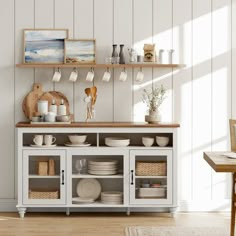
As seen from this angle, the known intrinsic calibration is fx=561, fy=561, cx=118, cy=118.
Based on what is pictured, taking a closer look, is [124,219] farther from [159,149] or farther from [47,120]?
[47,120]

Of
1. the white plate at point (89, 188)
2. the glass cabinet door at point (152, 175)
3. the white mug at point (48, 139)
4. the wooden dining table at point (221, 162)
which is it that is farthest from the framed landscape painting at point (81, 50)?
the wooden dining table at point (221, 162)

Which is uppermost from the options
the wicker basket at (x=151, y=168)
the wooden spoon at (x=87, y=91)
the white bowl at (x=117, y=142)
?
the wooden spoon at (x=87, y=91)

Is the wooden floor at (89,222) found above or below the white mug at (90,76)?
below

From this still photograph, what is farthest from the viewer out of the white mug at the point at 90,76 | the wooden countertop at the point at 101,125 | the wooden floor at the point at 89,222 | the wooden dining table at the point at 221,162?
the white mug at the point at 90,76

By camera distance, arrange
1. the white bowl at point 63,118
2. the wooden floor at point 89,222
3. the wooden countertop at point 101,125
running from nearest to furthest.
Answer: the wooden floor at point 89,222
the wooden countertop at point 101,125
the white bowl at point 63,118

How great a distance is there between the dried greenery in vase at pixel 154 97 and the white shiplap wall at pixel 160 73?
0.20ft

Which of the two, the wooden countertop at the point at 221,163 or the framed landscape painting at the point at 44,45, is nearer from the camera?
the wooden countertop at the point at 221,163

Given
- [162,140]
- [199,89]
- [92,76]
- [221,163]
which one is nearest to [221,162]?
[221,163]

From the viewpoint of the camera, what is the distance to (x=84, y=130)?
5145mm

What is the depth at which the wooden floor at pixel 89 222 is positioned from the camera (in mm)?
4668

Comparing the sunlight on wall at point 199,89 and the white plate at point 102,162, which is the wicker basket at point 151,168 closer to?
the white plate at point 102,162

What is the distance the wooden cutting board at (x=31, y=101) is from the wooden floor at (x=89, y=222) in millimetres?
981

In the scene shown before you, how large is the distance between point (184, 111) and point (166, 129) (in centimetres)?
43

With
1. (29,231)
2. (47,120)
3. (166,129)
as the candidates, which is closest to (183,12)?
(166,129)
